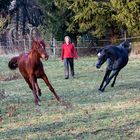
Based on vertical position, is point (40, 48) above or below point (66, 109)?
above

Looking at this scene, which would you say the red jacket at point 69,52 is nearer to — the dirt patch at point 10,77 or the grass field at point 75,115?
the dirt patch at point 10,77

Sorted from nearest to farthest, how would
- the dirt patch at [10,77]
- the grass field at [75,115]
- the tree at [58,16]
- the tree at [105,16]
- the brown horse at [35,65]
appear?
1. the grass field at [75,115]
2. the brown horse at [35,65]
3. the dirt patch at [10,77]
4. the tree at [105,16]
5. the tree at [58,16]

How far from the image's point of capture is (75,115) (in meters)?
9.83

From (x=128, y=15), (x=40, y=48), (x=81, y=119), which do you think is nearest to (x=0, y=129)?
(x=81, y=119)

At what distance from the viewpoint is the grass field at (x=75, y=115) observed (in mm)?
8070

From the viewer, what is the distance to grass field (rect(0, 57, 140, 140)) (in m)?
8.07

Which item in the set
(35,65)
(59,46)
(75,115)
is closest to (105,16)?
(59,46)

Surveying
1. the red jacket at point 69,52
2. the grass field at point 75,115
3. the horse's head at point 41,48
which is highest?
the horse's head at point 41,48

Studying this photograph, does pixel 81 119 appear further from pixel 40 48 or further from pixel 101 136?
pixel 40 48

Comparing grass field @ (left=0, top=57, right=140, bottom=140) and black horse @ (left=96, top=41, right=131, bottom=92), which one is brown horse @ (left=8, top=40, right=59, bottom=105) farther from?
black horse @ (left=96, top=41, right=131, bottom=92)

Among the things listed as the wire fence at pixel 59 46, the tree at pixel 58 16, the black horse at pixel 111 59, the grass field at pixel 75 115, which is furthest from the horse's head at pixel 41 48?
the tree at pixel 58 16

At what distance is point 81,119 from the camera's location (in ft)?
30.7

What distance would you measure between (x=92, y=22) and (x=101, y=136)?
27823mm

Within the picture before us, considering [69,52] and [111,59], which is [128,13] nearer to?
[69,52]
